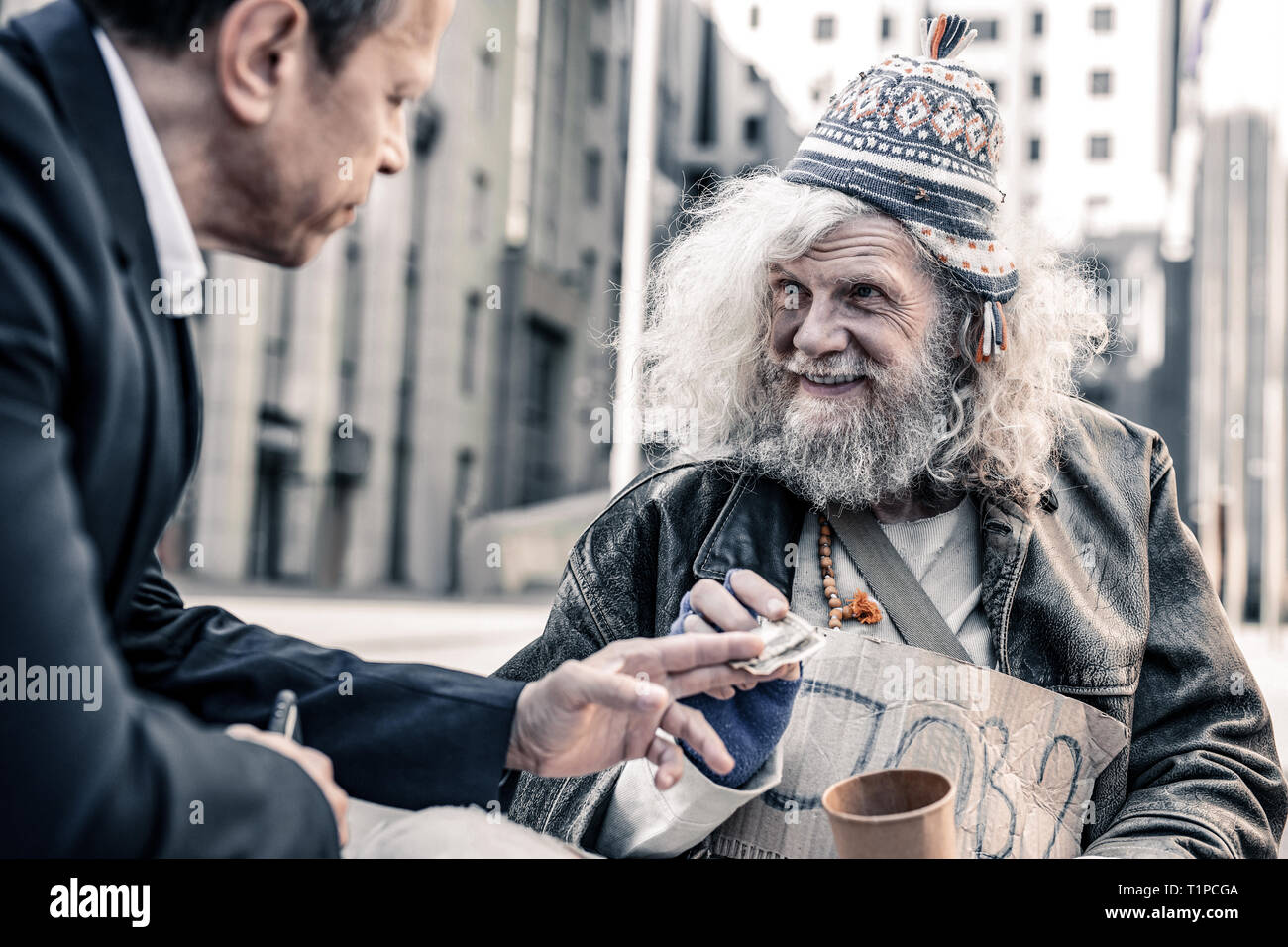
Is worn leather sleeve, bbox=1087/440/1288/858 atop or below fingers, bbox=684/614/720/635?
below

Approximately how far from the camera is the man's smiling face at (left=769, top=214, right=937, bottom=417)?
8.93 feet

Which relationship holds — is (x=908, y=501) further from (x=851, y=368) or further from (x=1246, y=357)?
(x=1246, y=357)

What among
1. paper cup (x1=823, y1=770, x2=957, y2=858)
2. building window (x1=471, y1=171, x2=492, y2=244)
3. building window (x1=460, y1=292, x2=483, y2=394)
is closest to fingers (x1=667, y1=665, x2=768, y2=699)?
paper cup (x1=823, y1=770, x2=957, y2=858)

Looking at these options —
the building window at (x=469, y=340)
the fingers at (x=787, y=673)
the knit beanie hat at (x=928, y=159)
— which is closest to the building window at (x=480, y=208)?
the building window at (x=469, y=340)

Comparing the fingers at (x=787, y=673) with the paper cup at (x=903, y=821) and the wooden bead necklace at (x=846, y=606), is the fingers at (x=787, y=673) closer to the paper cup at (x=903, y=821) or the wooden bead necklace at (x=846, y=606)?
the paper cup at (x=903, y=821)

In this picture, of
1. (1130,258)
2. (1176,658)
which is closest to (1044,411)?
(1176,658)

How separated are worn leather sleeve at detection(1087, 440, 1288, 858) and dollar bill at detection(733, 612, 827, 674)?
30.7 inches

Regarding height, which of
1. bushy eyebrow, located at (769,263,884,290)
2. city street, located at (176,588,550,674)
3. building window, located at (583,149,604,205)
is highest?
building window, located at (583,149,604,205)

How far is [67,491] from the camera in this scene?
1039mm

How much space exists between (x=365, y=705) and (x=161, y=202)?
0.77m

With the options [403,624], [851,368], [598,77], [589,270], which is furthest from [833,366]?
[598,77]

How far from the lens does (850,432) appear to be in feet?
8.87

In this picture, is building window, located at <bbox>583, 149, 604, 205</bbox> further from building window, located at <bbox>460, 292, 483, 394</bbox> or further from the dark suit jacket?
the dark suit jacket
